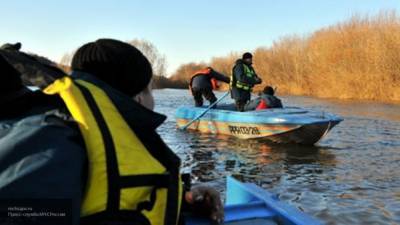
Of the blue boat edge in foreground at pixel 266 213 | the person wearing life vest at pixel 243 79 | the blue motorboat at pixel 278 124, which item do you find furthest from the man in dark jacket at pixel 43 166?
the person wearing life vest at pixel 243 79

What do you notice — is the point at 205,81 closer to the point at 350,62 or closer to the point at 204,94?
the point at 204,94

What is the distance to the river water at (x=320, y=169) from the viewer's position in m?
5.93

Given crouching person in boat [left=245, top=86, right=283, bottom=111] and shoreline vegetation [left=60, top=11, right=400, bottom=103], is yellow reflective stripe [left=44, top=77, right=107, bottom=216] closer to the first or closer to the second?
crouching person in boat [left=245, top=86, right=283, bottom=111]

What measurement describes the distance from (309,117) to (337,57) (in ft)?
75.4

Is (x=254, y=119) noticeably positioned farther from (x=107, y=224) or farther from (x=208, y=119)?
(x=107, y=224)

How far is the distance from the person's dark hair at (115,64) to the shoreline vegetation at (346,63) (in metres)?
23.6

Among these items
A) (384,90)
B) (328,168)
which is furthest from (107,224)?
(384,90)

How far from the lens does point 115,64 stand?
65.8 inches

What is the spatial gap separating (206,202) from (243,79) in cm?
894

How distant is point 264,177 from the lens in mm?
7477

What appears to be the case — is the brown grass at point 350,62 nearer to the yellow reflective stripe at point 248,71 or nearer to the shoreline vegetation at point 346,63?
the shoreline vegetation at point 346,63

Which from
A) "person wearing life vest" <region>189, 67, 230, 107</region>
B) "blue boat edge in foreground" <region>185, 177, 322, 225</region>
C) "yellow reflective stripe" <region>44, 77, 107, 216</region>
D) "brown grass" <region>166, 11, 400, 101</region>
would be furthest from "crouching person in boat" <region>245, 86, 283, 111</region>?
"brown grass" <region>166, 11, 400, 101</region>

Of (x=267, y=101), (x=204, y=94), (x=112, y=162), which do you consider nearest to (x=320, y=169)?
(x=267, y=101)

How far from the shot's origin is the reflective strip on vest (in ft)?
4.65
